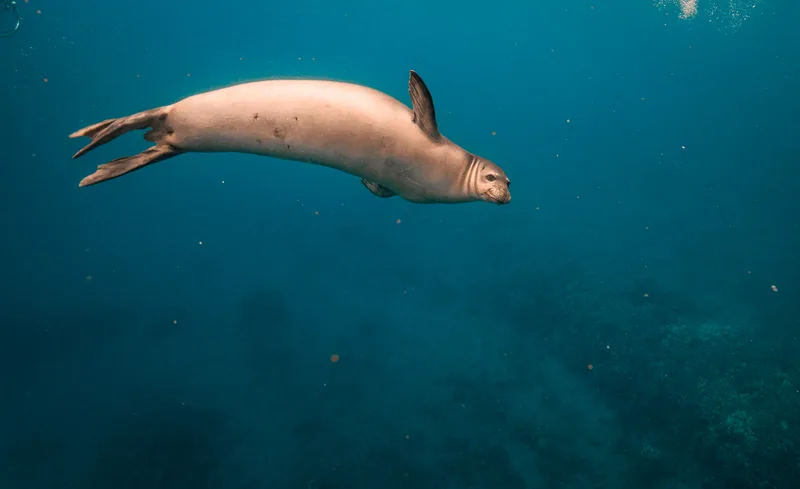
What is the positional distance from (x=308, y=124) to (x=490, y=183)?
4.29 ft

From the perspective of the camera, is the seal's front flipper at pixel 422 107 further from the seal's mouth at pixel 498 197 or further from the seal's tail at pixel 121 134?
the seal's tail at pixel 121 134

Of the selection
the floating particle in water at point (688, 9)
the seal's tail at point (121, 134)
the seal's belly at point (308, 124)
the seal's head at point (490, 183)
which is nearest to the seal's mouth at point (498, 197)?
the seal's head at point (490, 183)

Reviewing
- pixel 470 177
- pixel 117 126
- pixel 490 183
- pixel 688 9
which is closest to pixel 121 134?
pixel 117 126

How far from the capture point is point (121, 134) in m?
3.41

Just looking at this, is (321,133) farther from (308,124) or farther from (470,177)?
(470,177)

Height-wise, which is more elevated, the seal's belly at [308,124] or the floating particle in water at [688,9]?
the floating particle in water at [688,9]

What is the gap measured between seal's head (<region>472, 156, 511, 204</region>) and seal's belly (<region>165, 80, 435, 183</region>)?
41 centimetres

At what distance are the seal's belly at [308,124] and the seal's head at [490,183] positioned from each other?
0.41 m

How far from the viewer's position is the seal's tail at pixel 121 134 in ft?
10.9

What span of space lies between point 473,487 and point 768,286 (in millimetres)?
7264

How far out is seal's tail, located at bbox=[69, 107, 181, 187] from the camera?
331 cm

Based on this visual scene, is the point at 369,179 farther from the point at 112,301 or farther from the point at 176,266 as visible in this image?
the point at 112,301

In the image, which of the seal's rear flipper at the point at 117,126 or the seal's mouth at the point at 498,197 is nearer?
the seal's rear flipper at the point at 117,126

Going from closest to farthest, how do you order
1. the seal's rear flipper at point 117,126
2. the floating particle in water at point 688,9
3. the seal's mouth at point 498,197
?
the seal's rear flipper at point 117,126 → the seal's mouth at point 498,197 → the floating particle in water at point 688,9
